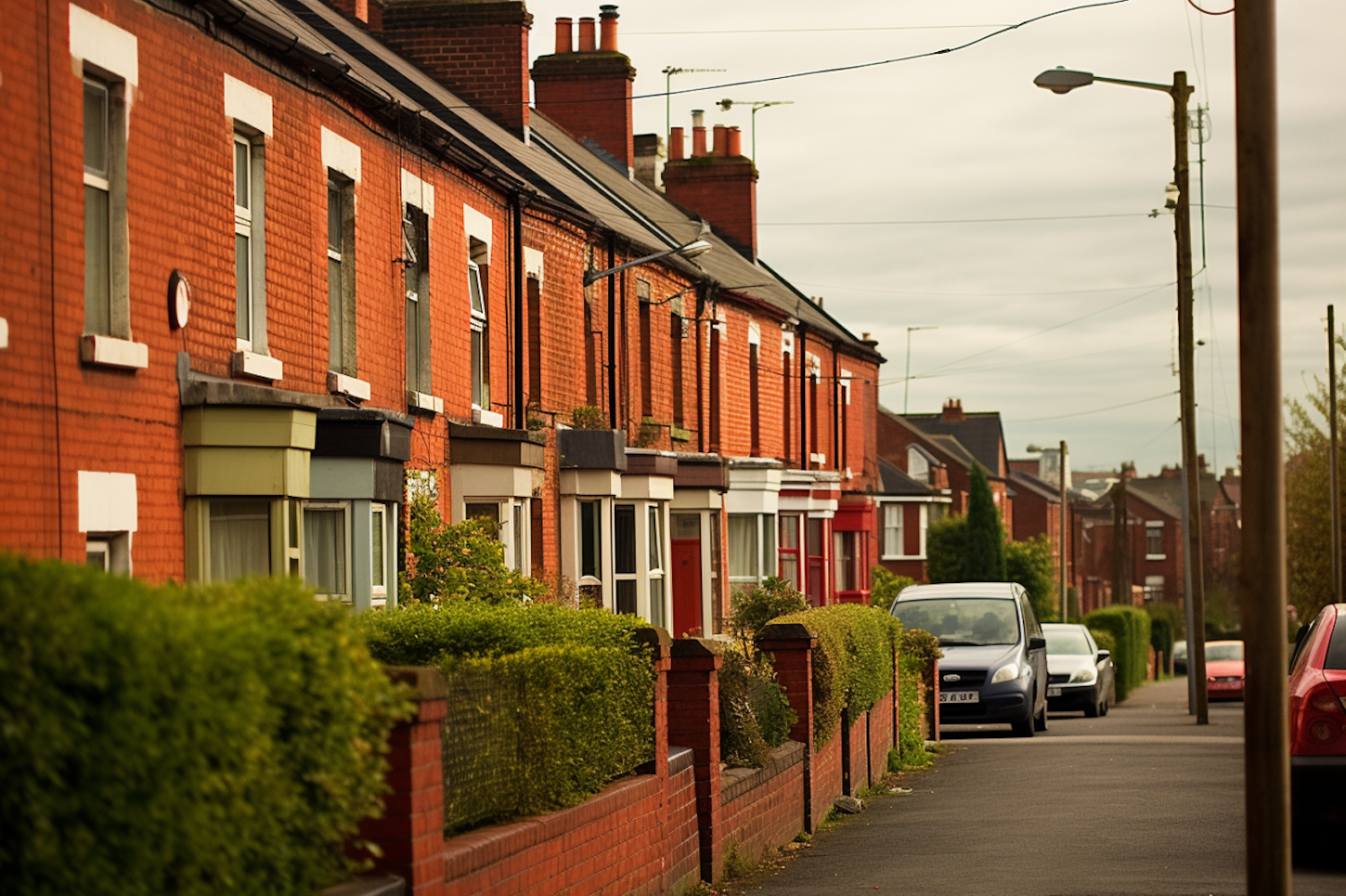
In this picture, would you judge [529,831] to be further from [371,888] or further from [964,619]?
[964,619]

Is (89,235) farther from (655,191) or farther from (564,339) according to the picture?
(655,191)

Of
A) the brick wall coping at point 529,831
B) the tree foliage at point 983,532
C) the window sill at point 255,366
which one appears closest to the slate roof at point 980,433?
the tree foliage at point 983,532

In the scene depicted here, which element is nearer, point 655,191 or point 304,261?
point 304,261

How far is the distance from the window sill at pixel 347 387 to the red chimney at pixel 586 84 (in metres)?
18.9

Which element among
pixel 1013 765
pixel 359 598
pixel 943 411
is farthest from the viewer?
pixel 943 411

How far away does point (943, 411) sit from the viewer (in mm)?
84562

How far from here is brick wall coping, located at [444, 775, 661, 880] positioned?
20.7 ft

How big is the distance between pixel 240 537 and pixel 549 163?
1379cm

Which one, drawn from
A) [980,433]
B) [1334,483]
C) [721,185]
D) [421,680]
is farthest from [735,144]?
[980,433]

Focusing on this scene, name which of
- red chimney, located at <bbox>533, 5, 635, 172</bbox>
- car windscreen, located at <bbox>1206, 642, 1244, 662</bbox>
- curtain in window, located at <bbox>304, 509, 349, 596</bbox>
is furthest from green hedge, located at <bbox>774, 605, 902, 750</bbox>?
car windscreen, located at <bbox>1206, 642, 1244, 662</bbox>

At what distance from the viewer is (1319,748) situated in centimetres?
994

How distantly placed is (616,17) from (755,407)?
7800mm

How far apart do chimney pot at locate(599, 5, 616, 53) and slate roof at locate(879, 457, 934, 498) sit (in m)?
32.3

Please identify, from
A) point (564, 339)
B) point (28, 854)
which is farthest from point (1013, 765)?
point (28, 854)
